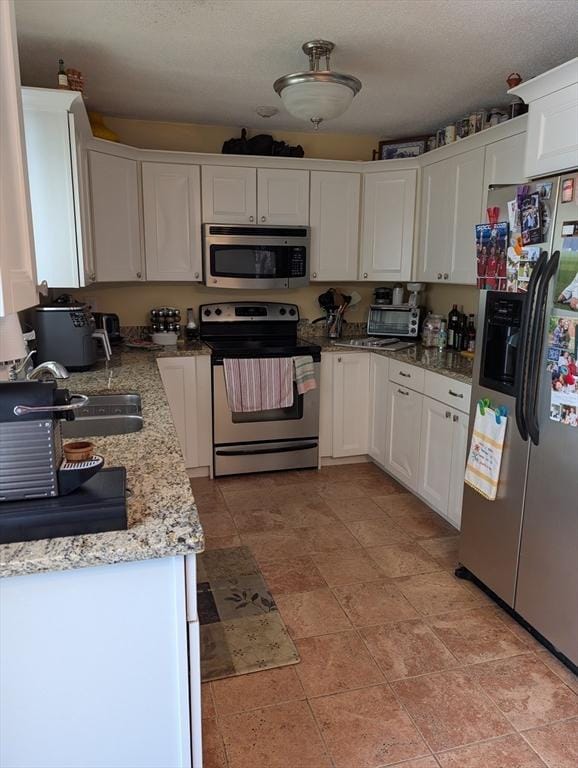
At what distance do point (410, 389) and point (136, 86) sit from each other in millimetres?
2337

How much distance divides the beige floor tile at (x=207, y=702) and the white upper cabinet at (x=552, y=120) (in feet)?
7.21

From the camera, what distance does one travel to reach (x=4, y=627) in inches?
41.6

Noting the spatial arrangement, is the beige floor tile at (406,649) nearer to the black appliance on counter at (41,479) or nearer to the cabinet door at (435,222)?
the black appliance on counter at (41,479)

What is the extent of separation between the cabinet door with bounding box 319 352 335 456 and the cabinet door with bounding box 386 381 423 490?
42cm

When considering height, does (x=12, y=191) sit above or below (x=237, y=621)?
above

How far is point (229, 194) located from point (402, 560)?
8.47 feet

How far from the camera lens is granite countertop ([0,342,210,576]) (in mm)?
1045

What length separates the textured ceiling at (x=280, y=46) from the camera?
205 centimetres

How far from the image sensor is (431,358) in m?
3.39

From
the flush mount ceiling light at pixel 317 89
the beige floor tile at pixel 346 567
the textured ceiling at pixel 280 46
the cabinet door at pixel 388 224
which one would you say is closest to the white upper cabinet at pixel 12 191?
the textured ceiling at pixel 280 46

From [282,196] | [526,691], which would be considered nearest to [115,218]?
[282,196]

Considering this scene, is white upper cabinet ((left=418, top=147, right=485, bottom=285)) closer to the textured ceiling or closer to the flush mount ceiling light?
the textured ceiling

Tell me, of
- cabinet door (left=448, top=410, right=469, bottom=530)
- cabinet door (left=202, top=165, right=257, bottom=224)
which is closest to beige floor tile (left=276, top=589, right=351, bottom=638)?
cabinet door (left=448, top=410, right=469, bottom=530)

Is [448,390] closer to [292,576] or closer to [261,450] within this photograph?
[292,576]
